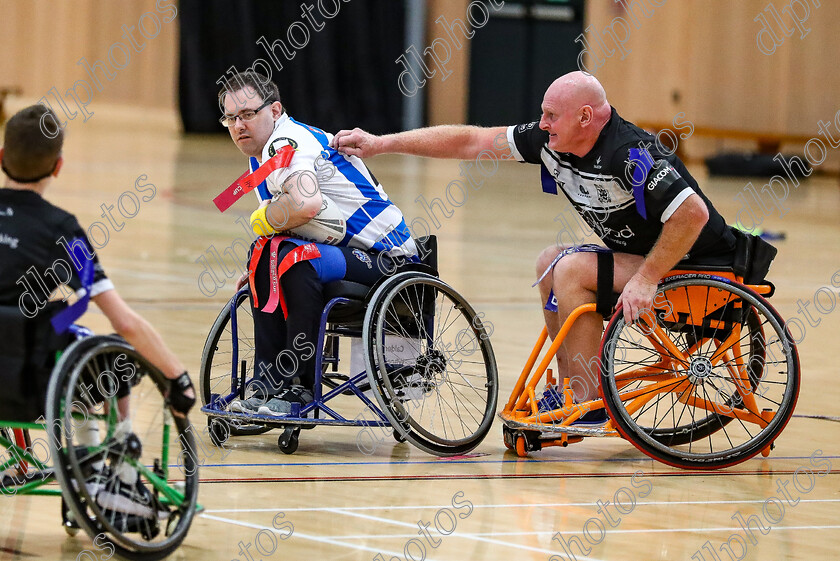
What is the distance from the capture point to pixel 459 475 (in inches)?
151

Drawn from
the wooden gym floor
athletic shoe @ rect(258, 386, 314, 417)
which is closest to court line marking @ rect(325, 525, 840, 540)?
the wooden gym floor

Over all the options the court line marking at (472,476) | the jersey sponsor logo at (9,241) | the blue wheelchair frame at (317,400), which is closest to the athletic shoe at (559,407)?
the court line marking at (472,476)

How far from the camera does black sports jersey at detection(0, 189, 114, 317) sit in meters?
2.90

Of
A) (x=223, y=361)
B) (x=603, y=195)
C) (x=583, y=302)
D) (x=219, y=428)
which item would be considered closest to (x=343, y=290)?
(x=219, y=428)

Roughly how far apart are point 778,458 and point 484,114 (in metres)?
16.6

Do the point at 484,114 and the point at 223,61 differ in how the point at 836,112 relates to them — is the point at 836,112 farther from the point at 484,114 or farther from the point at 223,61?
the point at 223,61

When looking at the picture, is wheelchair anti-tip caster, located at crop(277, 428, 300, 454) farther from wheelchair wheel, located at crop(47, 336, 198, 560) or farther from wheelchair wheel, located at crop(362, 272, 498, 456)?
wheelchair wheel, located at crop(47, 336, 198, 560)

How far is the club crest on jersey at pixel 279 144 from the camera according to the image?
157 inches

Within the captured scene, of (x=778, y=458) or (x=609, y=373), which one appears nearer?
A: (x=609, y=373)

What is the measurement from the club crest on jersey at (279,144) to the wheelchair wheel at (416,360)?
54 centimetres

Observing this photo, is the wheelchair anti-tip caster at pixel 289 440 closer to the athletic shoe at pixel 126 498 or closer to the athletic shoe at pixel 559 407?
the athletic shoe at pixel 559 407

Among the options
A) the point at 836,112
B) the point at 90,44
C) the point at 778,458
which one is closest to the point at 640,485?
the point at 778,458

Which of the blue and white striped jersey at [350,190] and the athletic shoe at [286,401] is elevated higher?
the blue and white striped jersey at [350,190]

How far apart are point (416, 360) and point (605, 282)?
67 centimetres
